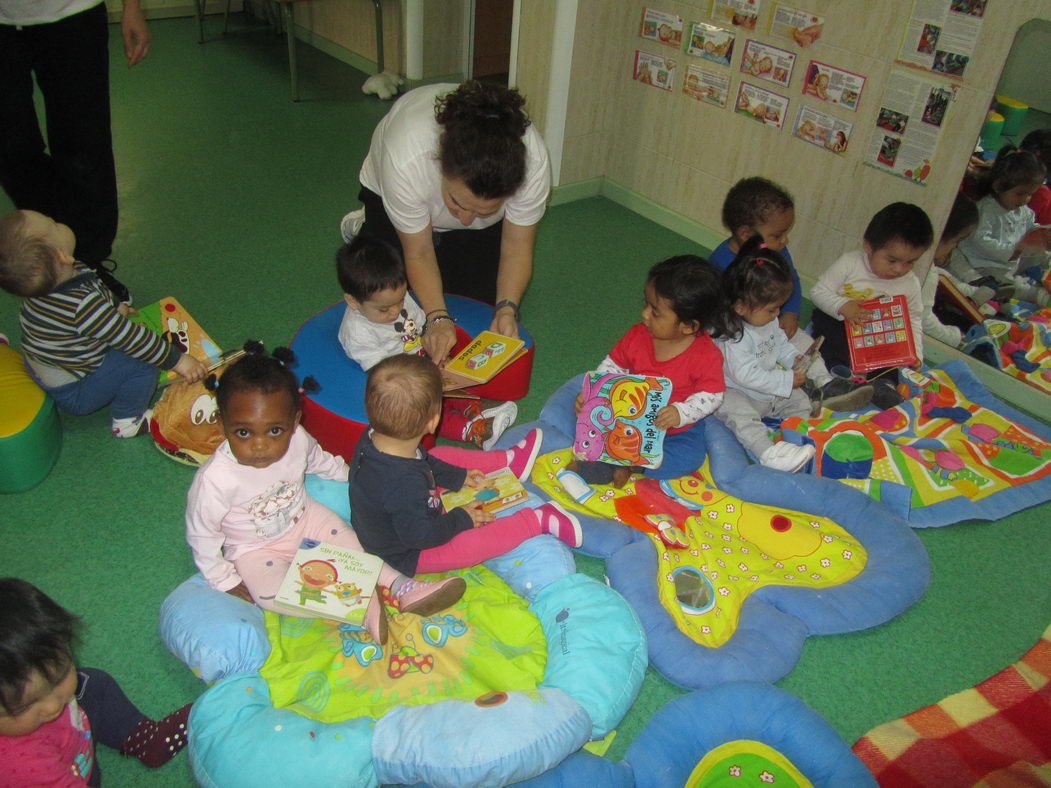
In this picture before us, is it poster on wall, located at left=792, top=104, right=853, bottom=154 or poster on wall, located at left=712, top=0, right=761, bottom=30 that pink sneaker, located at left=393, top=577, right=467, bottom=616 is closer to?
poster on wall, located at left=792, top=104, right=853, bottom=154

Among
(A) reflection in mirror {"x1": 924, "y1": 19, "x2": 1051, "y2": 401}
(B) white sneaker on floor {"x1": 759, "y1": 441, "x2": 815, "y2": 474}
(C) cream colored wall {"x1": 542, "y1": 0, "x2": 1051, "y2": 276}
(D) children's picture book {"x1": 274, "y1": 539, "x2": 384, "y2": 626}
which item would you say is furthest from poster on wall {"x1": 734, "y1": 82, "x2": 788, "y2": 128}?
(D) children's picture book {"x1": 274, "y1": 539, "x2": 384, "y2": 626}

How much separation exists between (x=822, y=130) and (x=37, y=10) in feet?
10.7

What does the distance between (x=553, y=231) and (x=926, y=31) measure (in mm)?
2063

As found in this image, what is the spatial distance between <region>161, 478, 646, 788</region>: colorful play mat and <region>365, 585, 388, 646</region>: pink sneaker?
0.04 meters

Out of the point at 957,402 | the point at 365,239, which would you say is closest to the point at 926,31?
the point at 957,402

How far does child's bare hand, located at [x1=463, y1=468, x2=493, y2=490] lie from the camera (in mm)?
2510

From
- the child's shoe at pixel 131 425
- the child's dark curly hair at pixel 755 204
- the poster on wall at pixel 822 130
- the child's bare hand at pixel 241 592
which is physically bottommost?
the child's shoe at pixel 131 425

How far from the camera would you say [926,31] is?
321cm

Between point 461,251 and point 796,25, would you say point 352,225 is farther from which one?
point 796,25

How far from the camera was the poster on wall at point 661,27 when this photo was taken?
4.14m

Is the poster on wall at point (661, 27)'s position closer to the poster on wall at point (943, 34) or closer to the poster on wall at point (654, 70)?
the poster on wall at point (654, 70)

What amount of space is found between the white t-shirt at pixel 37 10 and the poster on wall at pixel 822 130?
3081 mm

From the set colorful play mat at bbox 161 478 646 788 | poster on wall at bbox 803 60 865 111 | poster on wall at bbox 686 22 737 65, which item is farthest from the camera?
poster on wall at bbox 686 22 737 65

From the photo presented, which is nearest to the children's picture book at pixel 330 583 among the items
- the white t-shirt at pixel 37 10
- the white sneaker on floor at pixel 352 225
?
the white sneaker on floor at pixel 352 225
